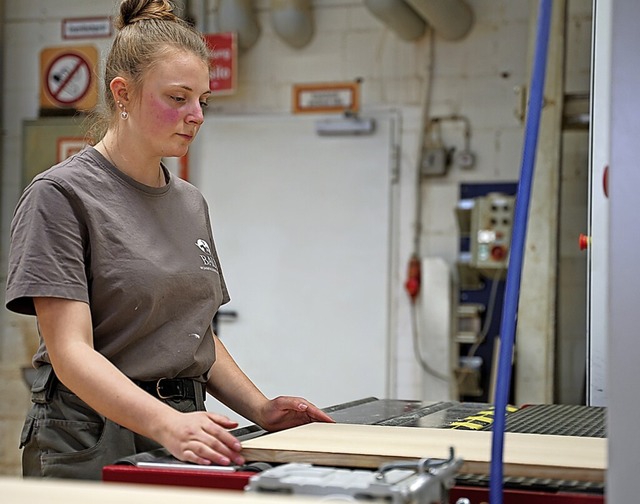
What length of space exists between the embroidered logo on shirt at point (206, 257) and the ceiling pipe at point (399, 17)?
2.80m

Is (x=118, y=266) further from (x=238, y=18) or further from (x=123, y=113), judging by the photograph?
(x=238, y=18)

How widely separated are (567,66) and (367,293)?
4.49 ft

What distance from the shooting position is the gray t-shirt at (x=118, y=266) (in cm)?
138

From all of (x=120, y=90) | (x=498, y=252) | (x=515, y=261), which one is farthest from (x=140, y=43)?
(x=498, y=252)

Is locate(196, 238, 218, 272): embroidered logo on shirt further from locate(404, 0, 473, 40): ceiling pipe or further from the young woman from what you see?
locate(404, 0, 473, 40): ceiling pipe

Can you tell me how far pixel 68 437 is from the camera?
1467 millimetres

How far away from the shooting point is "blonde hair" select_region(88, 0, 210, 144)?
1548 mm

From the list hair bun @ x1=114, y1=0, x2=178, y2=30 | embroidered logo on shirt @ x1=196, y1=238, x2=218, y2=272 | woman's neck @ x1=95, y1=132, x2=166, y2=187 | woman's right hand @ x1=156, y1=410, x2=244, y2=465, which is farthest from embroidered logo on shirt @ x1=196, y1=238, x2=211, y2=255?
woman's right hand @ x1=156, y1=410, x2=244, y2=465

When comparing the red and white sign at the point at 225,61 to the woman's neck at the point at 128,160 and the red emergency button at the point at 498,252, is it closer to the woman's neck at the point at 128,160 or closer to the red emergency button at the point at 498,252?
the red emergency button at the point at 498,252

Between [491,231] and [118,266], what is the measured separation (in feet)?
9.61

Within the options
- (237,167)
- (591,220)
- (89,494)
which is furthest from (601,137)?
(237,167)

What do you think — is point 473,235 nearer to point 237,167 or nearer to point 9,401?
point 237,167

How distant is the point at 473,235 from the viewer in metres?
4.24

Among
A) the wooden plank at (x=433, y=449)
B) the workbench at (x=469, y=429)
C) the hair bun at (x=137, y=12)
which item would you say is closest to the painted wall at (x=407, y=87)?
the workbench at (x=469, y=429)
